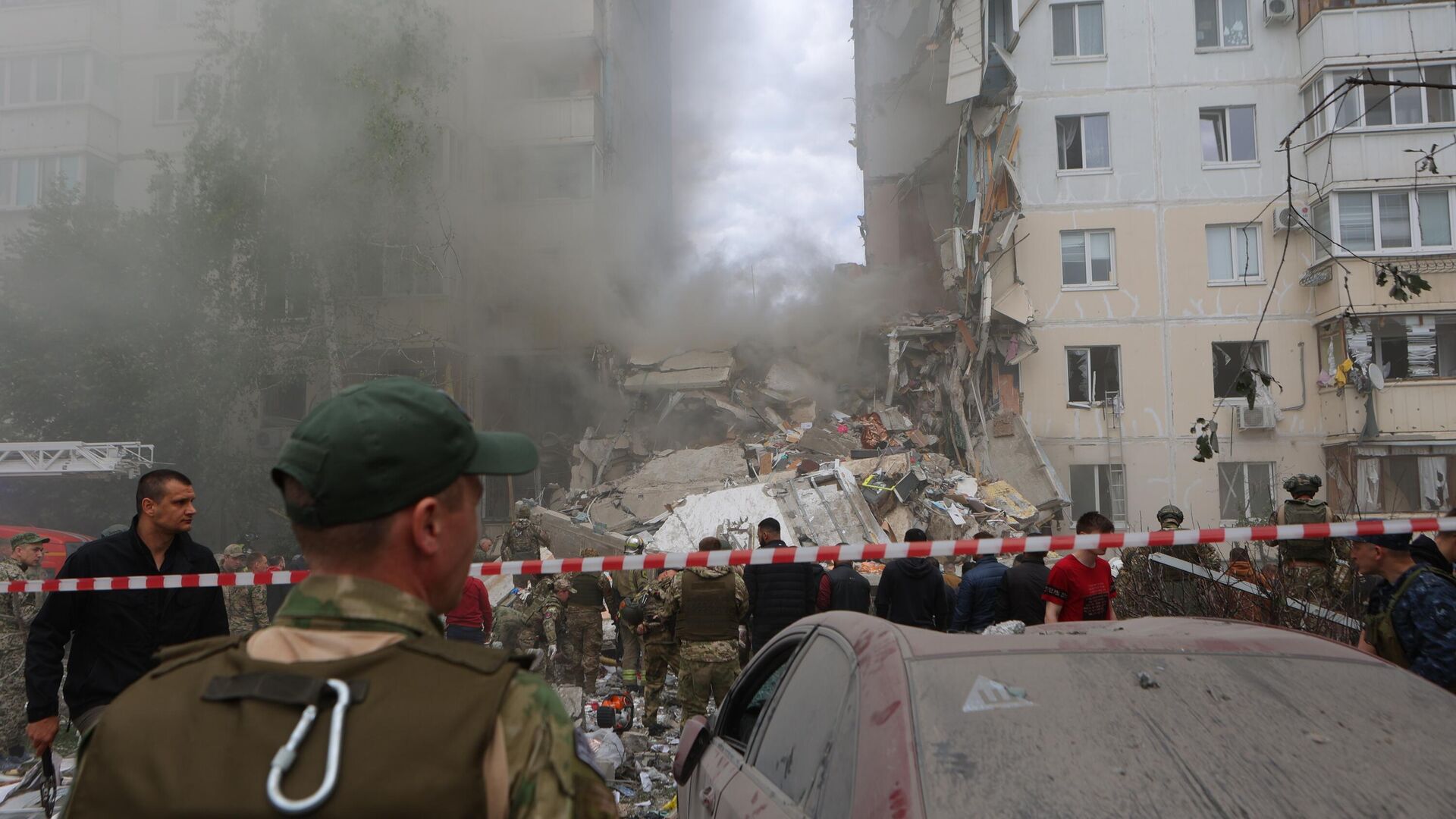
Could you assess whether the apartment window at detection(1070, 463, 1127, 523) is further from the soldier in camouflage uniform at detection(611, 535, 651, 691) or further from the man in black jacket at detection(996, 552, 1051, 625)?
the man in black jacket at detection(996, 552, 1051, 625)

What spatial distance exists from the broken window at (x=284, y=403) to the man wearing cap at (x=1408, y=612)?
77.1 feet

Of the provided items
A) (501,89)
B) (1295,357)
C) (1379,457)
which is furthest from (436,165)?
(1379,457)

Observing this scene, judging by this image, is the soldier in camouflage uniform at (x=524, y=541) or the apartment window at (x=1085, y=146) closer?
the soldier in camouflage uniform at (x=524, y=541)

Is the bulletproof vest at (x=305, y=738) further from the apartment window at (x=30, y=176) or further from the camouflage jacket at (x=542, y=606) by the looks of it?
the apartment window at (x=30, y=176)

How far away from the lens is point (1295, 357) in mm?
21359

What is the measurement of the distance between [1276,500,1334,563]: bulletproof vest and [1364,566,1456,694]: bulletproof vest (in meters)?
2.73

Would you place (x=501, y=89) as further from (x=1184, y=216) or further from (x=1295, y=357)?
(x=1295, y=357)

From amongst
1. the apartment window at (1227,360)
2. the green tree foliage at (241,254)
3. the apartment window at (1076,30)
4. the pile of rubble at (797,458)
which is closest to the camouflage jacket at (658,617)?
the pile of rubble at (797,458)

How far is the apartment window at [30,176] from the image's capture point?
2558 cm

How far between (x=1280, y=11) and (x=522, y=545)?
2014cm

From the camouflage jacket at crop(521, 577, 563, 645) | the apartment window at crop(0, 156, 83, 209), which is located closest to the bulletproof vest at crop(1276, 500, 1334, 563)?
the camouflage jacket at crop(521, 577, 563, 645)

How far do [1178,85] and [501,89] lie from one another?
678 inches

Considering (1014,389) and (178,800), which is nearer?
(178,800)

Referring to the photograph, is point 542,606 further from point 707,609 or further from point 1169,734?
point 1169,734
